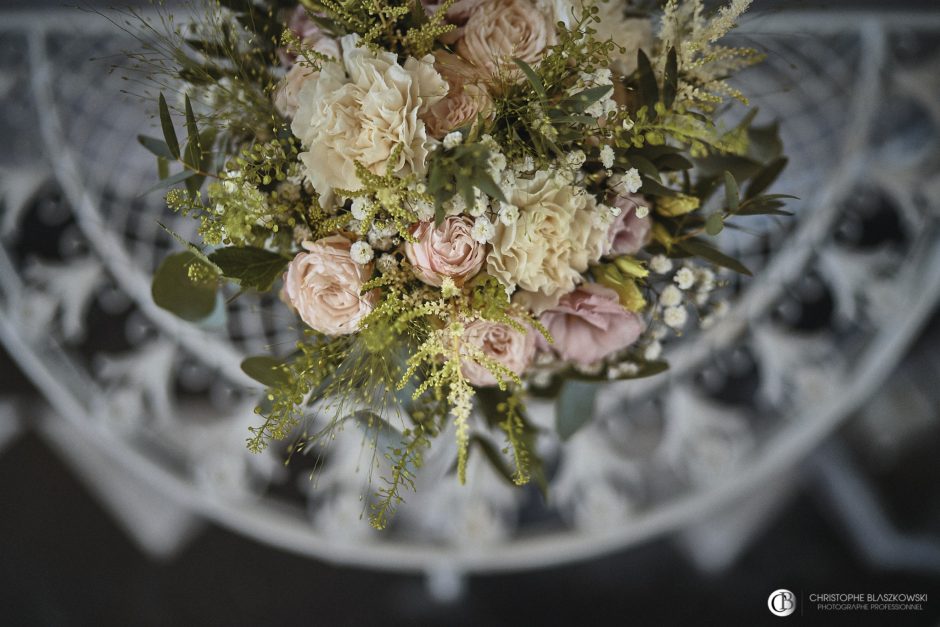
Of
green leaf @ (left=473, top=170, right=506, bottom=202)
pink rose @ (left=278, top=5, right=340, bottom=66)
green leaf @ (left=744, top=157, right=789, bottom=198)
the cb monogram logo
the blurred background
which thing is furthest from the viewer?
the cb monogram logo

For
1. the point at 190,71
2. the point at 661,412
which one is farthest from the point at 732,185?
the point at 661,412

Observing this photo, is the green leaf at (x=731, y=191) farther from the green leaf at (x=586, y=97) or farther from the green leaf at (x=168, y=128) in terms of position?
the green leaf at (x=168, y=128)

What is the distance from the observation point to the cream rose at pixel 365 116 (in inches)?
20.2

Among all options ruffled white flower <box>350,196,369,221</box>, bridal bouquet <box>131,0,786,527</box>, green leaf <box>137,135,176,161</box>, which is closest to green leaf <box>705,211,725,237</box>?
bridal bouquet <box>131,0,786,527</box>

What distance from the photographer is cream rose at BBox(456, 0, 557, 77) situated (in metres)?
0.56

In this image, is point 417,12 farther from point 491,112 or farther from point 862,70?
point 862,70

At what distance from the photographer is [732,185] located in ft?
1.82

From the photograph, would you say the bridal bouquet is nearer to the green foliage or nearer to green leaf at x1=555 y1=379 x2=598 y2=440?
the green foliage

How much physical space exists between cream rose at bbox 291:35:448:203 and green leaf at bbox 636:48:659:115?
0.20 m

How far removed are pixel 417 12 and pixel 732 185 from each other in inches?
13.2

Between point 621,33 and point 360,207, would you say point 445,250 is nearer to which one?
point 360,207

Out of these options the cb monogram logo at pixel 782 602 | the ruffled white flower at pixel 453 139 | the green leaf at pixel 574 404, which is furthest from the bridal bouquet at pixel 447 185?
the cb monogram logo at pixel 782 602

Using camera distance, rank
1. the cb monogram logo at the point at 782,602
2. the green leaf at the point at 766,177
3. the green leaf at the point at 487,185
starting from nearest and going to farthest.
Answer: the green leaf at the point at 487,185, the green leaf at the point at 766,177, the cb monogram logo at the point at 782,602

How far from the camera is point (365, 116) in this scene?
52 centimetres
